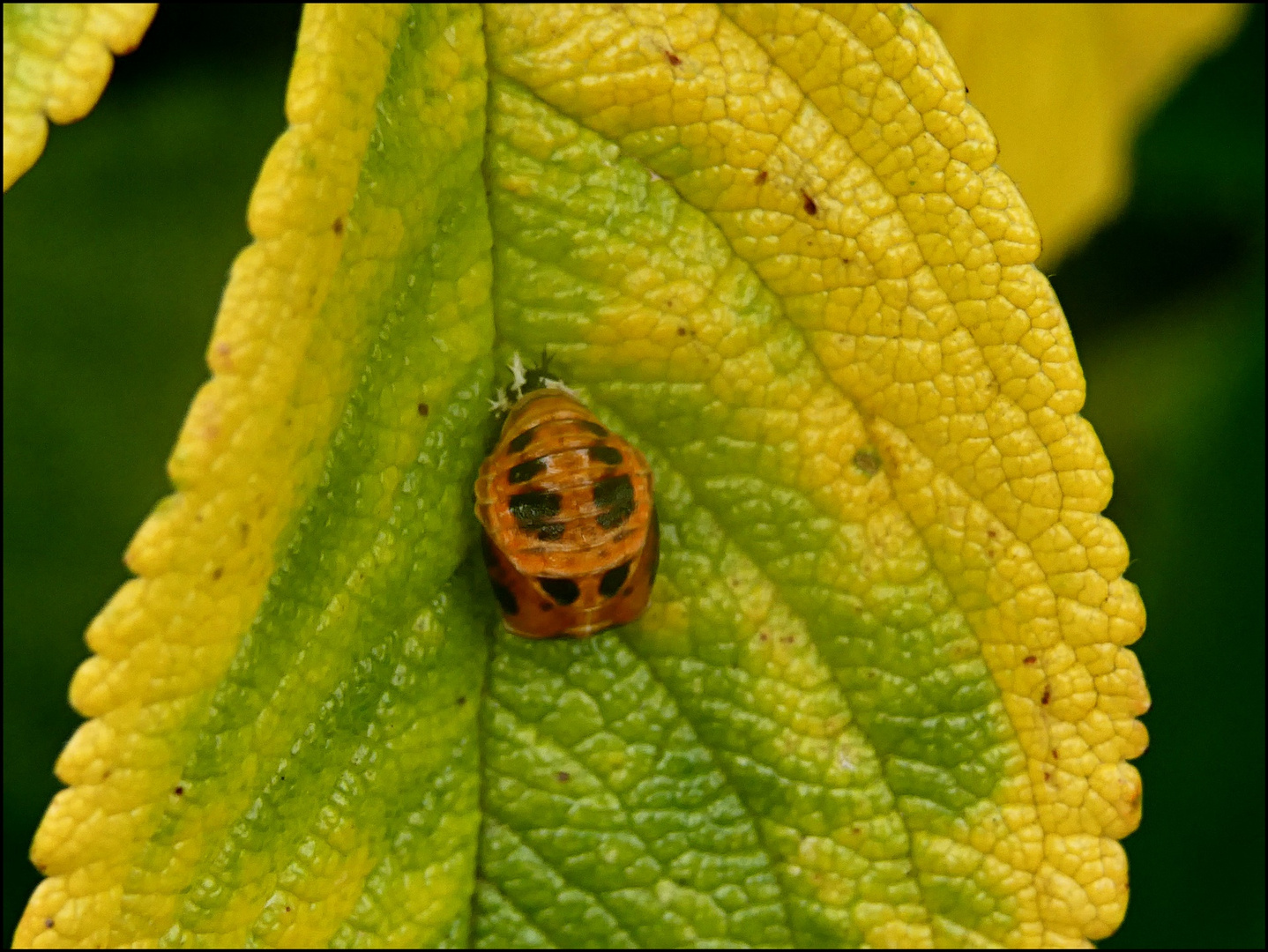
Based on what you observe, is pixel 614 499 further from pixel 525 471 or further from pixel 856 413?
pixel 856 413

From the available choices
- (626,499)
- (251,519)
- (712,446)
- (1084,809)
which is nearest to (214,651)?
(251,519)

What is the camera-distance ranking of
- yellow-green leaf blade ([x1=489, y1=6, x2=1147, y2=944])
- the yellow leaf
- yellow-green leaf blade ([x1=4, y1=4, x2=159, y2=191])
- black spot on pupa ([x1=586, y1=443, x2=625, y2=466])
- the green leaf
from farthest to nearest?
1. the yellow leaf
2. black spot on pupa ([x1=586, y1=443, x2=625, y2=466])
3. yellow-green leaf blade ([x1=489, y1=6, x2=1147, y2=944])
4. the green leaf
5. yellow-green leaf blade ([x1=4, y1=4, x2=159, y2=191])

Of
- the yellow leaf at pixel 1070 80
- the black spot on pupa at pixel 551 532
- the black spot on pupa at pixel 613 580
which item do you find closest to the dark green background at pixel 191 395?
the yellow leaf at pixel 1070 80

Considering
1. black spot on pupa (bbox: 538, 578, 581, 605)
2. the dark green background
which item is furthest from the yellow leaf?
black spot on pupa (bbox: 538, 578, 581, 605)

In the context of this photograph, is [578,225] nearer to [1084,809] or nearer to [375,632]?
[375,632]

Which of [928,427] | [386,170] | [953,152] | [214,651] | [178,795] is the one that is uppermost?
[953,152]

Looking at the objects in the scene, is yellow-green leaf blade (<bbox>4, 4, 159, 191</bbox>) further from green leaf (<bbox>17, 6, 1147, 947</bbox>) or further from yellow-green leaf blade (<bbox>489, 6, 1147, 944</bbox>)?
yellow-green leaf blade (<bbox>489, 6, 1147, 944</bbox>)

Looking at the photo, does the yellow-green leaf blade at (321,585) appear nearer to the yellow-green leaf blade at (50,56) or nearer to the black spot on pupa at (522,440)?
the black spot on pupa at (522,440)
